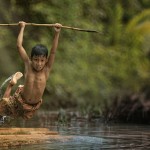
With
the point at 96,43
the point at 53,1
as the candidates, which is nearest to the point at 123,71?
the point at 96,43

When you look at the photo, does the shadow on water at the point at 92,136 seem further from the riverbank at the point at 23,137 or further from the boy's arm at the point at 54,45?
the boy's arm at the point at 54,45

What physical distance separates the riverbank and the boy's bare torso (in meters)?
0.45

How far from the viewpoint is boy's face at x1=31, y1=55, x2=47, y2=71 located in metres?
7.33

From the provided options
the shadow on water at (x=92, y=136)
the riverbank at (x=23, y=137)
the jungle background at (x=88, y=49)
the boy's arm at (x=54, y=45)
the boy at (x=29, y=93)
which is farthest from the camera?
the jungle background at (x=88, y=49)

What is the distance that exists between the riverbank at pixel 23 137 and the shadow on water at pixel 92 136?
158mm

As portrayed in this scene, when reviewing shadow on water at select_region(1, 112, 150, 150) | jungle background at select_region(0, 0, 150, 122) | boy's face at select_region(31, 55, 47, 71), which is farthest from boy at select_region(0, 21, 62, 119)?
jungle background at select_region(0, 0, 150, 122)

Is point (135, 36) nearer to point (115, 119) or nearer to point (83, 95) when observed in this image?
point (83, 95)

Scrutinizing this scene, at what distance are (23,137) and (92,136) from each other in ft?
4.41

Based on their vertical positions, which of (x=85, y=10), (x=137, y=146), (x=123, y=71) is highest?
(x=85, y=10)

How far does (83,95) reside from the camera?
51.2 feet

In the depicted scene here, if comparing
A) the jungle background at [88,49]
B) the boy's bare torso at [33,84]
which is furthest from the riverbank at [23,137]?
the jungle background at [88,49]

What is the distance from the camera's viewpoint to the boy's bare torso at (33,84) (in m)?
7.63

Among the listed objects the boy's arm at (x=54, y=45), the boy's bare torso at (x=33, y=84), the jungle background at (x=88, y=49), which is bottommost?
the boy's bare torso at (x=33, y=84)

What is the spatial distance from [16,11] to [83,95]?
377 centimetres
